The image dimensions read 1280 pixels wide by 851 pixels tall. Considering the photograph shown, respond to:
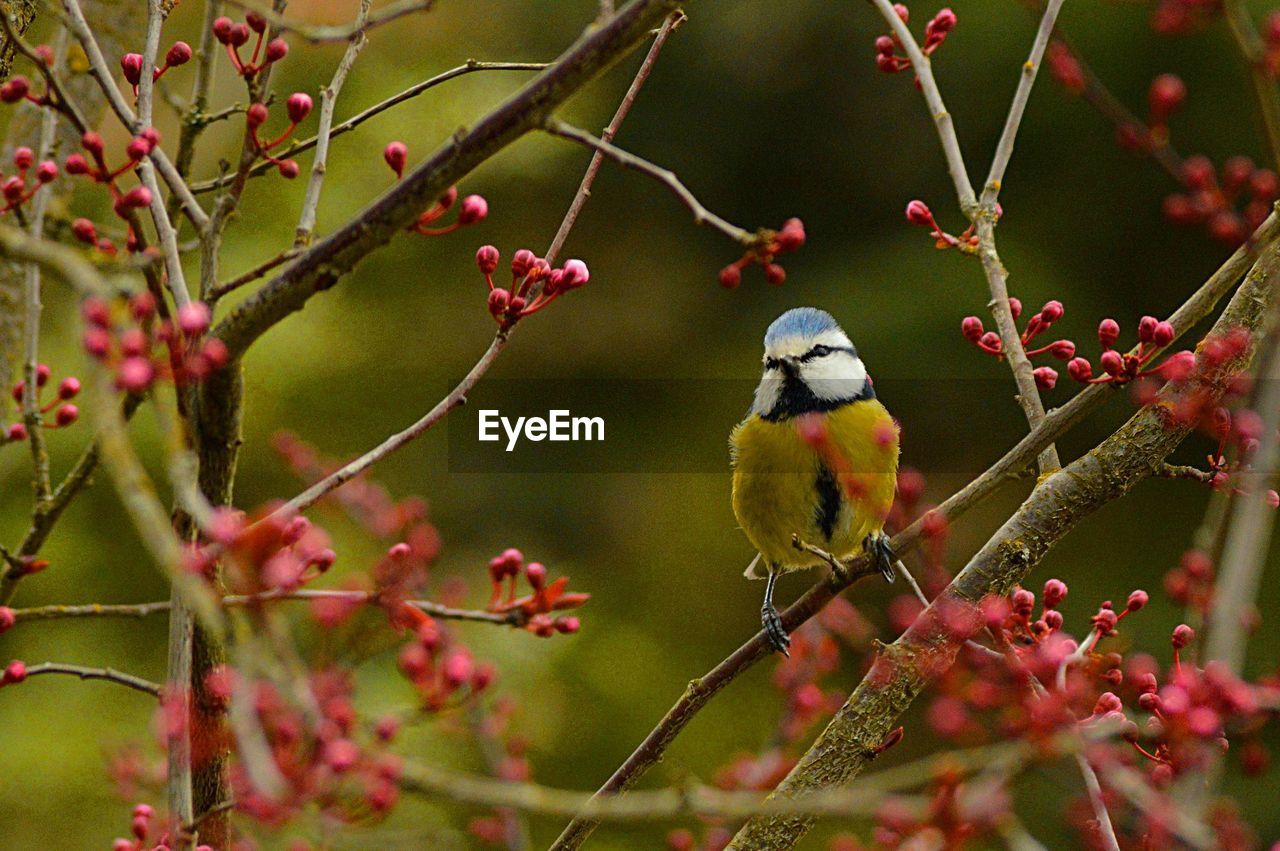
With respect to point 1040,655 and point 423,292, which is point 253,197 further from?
point 1040,655

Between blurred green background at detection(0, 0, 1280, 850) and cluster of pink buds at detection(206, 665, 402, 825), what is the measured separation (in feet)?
9.62

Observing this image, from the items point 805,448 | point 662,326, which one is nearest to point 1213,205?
point 805,448

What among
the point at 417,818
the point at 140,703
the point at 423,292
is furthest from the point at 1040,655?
the point at 423,292

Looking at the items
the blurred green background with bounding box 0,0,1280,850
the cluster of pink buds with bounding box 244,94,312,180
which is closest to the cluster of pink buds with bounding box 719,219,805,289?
the cluster of pink buds with bounding box 244,94,312,180

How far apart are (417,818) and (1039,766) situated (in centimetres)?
331

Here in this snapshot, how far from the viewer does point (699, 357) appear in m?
6.04

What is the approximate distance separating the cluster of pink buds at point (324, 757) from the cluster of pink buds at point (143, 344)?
16cm

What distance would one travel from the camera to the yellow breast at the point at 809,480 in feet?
7.66

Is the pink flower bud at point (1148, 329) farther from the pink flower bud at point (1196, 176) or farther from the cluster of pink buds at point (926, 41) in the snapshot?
the cluster of pink buds at point (926, 41)

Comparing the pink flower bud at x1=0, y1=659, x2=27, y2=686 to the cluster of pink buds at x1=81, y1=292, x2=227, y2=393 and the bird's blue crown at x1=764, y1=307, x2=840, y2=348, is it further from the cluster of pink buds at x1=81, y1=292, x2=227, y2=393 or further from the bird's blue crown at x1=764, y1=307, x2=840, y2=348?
the bird's blue crown at x1=764, y1=307, x2=840, y2=348

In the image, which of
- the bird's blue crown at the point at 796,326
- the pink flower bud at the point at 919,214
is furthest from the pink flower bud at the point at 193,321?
the bird's blue crown at the point at 796,326

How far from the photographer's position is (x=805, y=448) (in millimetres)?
2355

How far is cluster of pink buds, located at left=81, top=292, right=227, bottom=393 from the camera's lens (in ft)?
2.21

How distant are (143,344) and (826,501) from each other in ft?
5.63
